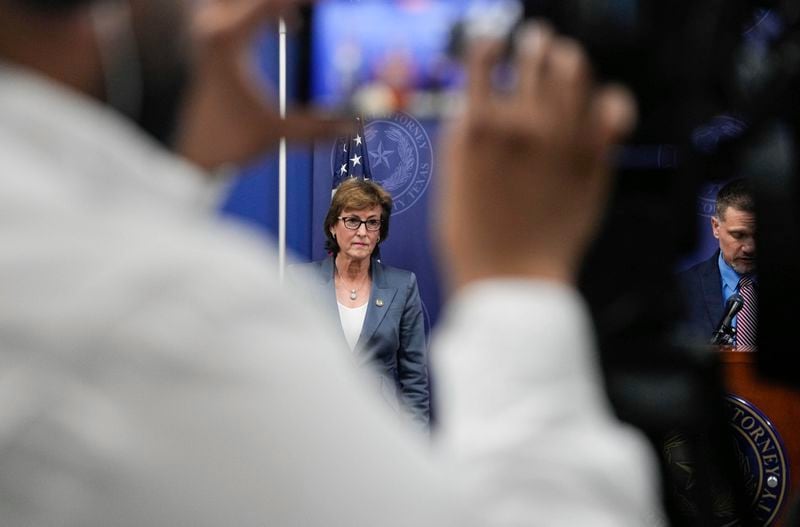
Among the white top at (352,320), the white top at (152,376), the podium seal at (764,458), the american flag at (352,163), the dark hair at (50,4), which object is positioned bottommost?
the white top at (152,376)

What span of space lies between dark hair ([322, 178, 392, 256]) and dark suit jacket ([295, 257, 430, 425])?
6.9 inches

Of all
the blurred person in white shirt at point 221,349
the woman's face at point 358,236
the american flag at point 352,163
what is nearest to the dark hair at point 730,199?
the woman's face at point 358,236

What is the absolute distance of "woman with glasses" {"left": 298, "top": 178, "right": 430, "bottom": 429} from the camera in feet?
14.1

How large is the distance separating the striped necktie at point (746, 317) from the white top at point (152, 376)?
12.5ft

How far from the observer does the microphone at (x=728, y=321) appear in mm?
Answer: 4039

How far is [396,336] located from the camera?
4344mm

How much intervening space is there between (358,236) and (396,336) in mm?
479

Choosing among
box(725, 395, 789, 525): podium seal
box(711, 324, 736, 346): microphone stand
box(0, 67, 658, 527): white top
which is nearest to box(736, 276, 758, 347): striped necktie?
box(711, 324, 736, 346): microphone stand

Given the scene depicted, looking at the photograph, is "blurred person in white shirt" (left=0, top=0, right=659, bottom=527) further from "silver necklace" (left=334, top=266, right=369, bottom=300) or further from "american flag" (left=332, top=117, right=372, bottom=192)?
"american flag" (left=332, top=117, right=372, bottom=192)

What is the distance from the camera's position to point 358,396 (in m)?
0.46

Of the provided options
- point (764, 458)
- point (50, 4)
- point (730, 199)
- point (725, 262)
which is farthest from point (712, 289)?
point (50, 4)

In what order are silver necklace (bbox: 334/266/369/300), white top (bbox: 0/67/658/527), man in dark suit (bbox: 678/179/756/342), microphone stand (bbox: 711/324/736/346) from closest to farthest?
white top (bbox: 0/67/658/527), microphone stand (bbox: 711/324/736/346), man in dark suit (bbox: 678/179/756/342), silver necklace (bbox: 334/266/369/300)

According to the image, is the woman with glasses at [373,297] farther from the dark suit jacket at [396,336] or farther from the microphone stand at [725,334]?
the microphone stand at [725,334]

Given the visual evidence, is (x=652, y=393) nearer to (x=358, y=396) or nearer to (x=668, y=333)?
(x=668, y=333)
